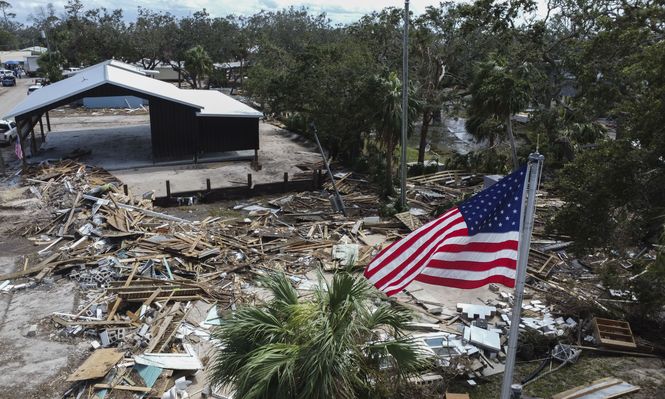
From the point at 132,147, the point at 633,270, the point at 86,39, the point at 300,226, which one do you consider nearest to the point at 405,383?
the point at 633,270

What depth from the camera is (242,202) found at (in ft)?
80.2

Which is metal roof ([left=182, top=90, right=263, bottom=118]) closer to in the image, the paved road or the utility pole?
the utility pole

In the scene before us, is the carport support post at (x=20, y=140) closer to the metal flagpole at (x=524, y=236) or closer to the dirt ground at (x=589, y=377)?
the dirt ground at (x=589, y=377)

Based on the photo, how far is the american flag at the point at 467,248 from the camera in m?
6.81

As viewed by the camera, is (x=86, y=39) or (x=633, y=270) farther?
(x=86, y=39)

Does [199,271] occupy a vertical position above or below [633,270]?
below

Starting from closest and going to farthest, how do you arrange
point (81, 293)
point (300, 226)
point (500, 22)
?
point (81, 293) < point (300, 226) < point (500, 22)

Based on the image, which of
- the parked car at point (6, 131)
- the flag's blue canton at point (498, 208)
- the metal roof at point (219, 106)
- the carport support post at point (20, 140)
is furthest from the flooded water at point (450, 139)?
the flag's blue canton at point (498, 208)

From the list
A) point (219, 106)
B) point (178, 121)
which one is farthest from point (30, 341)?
point (219, 106)

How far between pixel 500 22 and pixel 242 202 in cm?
1654

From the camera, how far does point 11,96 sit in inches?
2137

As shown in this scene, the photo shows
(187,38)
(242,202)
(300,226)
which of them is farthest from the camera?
(187,38)

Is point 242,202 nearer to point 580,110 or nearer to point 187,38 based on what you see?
point 580,110

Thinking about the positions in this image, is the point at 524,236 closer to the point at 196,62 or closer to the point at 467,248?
the point at 467,248
